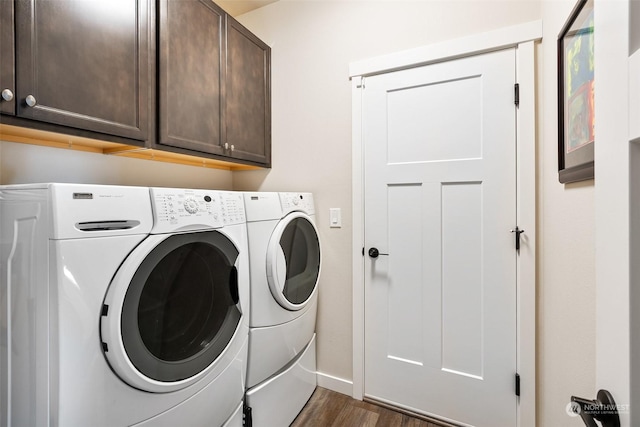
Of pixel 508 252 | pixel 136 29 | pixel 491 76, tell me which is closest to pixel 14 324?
pixel 136 29

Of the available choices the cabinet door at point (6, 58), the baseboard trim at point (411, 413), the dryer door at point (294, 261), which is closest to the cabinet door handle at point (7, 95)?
the cabinet door at point (6, 58)

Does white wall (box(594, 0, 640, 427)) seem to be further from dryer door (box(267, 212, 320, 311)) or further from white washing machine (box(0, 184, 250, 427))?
dryer door (box(267, 212, 320, 311))

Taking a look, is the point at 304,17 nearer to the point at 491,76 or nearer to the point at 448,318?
the point at 491,76

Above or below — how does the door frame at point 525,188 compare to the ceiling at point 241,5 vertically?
below

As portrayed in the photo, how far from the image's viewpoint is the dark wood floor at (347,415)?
1.68m

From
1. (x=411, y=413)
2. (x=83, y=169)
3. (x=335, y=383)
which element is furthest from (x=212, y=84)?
(x=411, y=413)

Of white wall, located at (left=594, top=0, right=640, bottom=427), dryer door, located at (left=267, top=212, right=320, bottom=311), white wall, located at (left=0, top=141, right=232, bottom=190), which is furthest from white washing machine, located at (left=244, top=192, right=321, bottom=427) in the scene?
white wall, located at (left=594, top=0, right=640, bottom=427)

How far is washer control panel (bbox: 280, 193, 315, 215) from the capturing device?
1684 millimetres

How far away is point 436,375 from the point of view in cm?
171

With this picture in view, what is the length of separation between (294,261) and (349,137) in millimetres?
855

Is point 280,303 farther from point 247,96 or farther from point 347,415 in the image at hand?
point 247,96

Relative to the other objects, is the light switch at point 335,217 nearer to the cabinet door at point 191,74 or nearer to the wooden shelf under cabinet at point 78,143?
the cabinet door at point 191,74

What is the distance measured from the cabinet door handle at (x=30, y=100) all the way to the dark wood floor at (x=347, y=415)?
6.06 ft

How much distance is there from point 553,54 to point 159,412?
2.05 m
